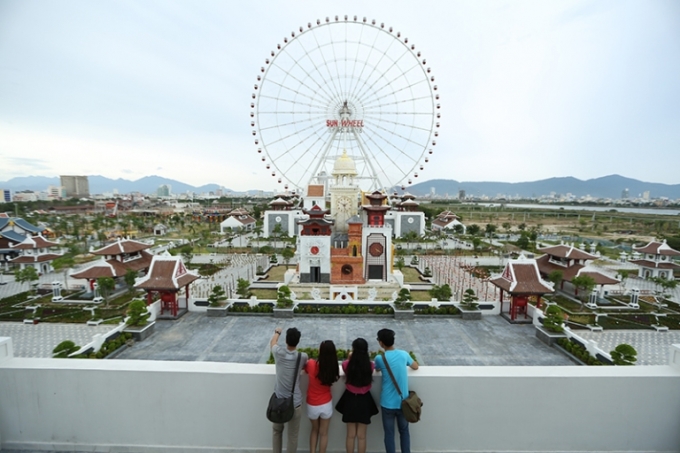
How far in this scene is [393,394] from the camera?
3.55m

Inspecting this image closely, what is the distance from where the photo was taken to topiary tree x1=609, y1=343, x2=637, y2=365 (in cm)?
977

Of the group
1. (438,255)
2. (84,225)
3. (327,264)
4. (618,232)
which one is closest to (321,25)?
(327,264)

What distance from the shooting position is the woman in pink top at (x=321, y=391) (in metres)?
3.48

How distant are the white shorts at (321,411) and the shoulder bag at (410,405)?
Answer: 69 cm

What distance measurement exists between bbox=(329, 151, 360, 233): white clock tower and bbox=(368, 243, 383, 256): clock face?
15.2 ft

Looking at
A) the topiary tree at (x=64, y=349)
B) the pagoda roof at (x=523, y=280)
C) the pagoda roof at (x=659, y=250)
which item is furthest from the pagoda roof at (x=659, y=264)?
the topiary tree at (x=64, y=349)

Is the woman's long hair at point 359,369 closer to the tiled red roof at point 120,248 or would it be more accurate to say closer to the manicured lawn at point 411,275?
the manicured lawn at point 411,275

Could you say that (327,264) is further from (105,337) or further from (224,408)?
(224,408)

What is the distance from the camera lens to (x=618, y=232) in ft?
181

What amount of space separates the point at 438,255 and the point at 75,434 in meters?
32.0

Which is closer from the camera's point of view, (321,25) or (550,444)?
(550,444)

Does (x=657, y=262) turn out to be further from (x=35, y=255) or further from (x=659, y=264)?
(x=35, y=255)

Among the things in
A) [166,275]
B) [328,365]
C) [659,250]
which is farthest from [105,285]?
[659,250]

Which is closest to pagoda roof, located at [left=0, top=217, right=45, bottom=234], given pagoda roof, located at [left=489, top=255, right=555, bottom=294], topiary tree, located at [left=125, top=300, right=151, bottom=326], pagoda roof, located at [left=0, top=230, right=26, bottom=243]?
pagoda roof, located at [left=0, top=230, right=26, bottom=243]
